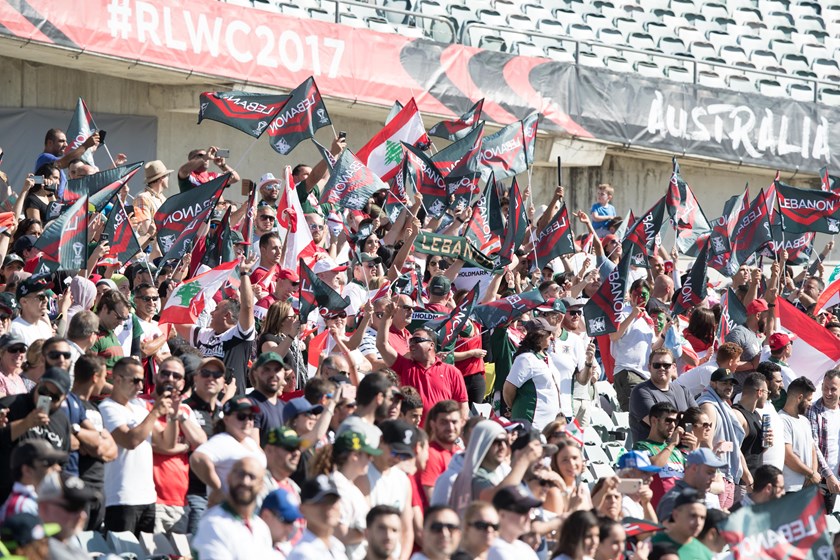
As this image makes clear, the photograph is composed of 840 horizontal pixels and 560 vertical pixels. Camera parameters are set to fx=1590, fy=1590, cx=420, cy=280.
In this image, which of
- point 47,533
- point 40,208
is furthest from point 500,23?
point 47,533

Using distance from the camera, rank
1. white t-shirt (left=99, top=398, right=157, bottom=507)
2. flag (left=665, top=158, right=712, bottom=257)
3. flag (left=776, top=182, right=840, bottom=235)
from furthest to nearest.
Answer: flag (left=665, top=158, right=712, bottom=257), flag (left=776, top=182, right=840, bottom=235), white t-shirt (left=99, top=398, right=157, bottom=507)

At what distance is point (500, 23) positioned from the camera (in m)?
21.2

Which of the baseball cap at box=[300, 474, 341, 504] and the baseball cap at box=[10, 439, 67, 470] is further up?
the baseball cap at box=[10, 439, 67, 470]

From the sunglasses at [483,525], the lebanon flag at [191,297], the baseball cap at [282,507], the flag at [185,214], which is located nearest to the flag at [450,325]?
the lebanon flag at [191,297]

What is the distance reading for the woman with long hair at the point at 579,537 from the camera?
23.5ft

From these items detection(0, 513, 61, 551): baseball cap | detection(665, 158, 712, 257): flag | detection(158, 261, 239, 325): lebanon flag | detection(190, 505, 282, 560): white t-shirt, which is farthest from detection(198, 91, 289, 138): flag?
detection(0, 513, 61, 551): baseball cap

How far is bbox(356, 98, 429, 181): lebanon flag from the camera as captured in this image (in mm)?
14289

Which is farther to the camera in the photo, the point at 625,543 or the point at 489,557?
the point at 625,543

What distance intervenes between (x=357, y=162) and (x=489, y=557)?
6331 mm

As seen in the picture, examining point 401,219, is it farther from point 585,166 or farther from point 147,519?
point 585,166

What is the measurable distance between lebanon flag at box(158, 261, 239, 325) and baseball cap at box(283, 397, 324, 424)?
236cm

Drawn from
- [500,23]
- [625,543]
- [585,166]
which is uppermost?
[500,23]

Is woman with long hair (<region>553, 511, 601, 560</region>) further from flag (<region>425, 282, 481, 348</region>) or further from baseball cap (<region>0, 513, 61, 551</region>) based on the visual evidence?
flag (<region>425, 282, 481, 348</region>)

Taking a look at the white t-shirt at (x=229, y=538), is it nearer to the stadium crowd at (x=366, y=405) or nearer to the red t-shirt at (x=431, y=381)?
the stadium crowd at (x=366, y=405)
